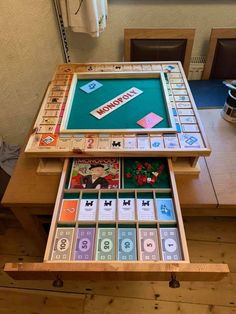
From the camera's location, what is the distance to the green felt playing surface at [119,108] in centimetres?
83

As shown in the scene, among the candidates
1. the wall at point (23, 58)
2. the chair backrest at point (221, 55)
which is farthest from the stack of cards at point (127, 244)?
the chair backrest at point (221, 55)

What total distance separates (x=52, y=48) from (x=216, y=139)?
3.83ft

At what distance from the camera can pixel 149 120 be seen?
838mm

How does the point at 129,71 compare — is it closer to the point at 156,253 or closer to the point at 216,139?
the point at 216,139

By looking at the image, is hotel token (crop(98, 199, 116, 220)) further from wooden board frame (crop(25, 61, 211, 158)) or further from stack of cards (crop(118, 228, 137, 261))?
wooden board frame (crop(25, 61, 211, 158))

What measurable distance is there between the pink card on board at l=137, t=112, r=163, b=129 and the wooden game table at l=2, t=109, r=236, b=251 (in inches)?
8.0

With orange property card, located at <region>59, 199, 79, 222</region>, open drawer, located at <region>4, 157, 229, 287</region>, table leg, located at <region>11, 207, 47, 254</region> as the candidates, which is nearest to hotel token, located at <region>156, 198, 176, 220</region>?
open drawer, located at <region>4, 157, 229, 287</region>

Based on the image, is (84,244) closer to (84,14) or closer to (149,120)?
(149,120)

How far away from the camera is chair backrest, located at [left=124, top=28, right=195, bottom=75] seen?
1.37m

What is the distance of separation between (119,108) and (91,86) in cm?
21

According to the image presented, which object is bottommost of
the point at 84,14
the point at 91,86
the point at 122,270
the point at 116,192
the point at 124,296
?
the point at 122,270

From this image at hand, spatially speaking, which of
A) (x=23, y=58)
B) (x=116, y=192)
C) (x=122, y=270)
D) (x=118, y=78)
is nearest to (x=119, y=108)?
(x=118, y=78)

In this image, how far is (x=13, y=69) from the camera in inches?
48.2

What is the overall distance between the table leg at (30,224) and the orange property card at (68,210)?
0.20m
